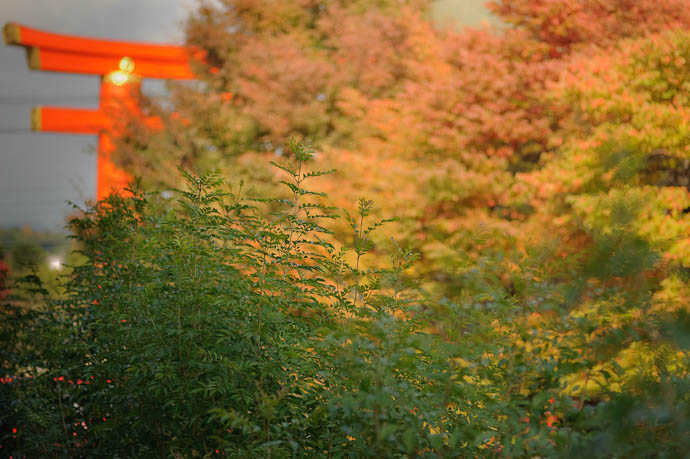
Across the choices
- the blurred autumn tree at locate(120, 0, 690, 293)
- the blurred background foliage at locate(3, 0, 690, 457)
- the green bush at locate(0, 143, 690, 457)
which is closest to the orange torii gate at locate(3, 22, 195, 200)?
the blurred autumn tree at locate(120, 0, 690, 293)

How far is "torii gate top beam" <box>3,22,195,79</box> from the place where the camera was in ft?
48.4

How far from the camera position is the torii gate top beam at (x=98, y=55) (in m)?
14.7

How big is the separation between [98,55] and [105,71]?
1.37ft

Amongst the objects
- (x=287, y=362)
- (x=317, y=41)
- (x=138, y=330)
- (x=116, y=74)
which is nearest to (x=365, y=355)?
(x=287, y=362)

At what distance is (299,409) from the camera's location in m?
2.24

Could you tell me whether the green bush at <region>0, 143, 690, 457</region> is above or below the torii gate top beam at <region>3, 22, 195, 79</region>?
below

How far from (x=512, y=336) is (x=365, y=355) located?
543mm

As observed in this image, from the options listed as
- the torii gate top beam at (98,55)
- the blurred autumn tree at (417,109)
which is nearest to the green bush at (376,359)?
the blurred autumn tree at (417,109)

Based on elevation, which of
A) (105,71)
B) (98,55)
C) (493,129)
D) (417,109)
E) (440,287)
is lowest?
(440,287)

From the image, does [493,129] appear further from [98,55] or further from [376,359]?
[98,55]

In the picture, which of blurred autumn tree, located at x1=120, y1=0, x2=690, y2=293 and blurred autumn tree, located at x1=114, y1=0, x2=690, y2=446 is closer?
blurred autumn tree, located at x1=114, y1=0, x2=690, y2=446

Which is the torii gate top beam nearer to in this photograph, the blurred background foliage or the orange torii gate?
the orange torii gate

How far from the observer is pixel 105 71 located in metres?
15.9

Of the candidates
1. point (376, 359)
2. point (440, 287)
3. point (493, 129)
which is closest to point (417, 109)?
point (493, 129)
